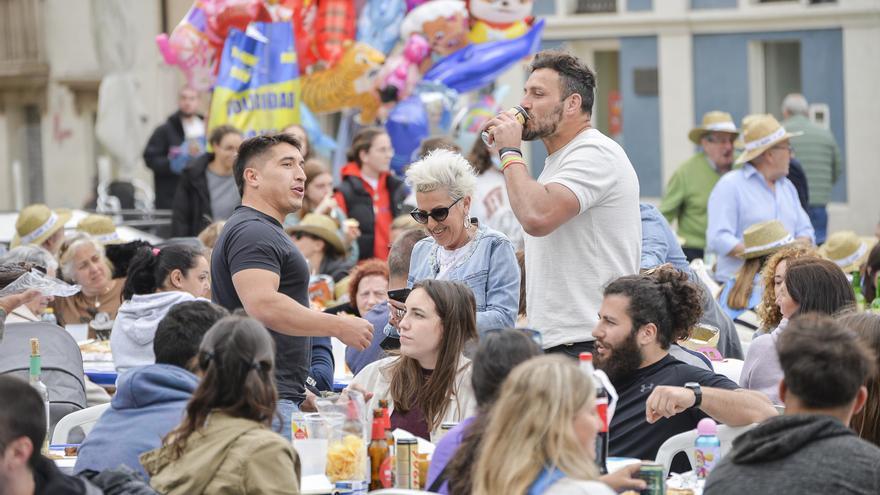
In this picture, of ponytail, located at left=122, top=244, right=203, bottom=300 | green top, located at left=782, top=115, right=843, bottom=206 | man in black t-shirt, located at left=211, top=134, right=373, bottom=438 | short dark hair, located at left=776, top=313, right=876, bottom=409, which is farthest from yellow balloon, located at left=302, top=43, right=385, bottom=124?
short dark hair, located at left=776, top=313, right=876, bottom=409

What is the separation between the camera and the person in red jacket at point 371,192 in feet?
40.1

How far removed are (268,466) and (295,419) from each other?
81cm

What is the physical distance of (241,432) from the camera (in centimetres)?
486

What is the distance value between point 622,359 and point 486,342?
4.33 ft

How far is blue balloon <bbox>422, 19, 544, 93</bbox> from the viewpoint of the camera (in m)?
15.9

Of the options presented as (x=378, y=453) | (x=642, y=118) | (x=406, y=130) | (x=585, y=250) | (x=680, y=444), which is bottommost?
(x=680, y=444)

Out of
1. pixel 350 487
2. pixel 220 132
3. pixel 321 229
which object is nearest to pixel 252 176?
pixel 350 487

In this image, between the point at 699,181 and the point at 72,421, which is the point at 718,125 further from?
the point at 72,421

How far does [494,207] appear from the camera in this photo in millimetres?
11523

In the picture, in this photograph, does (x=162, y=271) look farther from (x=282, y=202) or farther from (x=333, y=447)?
(x=333, y=447)

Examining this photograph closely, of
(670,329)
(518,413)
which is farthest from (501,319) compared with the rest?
(518,413)

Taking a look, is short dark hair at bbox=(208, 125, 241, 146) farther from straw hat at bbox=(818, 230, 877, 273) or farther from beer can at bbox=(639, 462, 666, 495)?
beer can at bbox=(639, 462, 666, 495)

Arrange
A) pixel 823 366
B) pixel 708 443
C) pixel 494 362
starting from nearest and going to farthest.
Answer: pixel 823 366 < pixel 494 362 < pixel 708 443

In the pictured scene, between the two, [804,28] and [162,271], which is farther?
[804,28]
